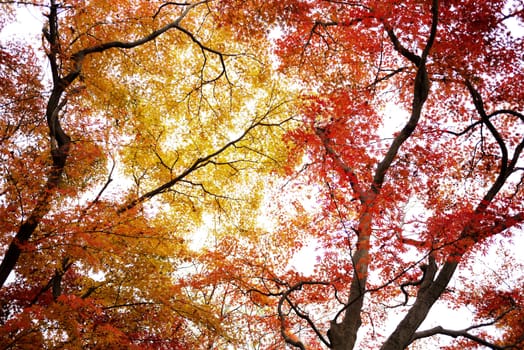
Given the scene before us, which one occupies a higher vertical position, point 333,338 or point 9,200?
point 9,200

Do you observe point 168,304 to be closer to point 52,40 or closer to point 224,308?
point 52,40

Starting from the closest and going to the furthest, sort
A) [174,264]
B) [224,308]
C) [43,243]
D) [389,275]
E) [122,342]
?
[43,243] → [122,342] → [389,275] → [174,264] → [224,308]

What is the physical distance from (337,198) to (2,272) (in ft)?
20.8

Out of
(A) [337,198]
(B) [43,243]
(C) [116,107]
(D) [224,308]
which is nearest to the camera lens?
(B) [43,243]

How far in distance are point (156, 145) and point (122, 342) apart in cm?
529

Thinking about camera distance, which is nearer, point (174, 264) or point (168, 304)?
point (168, 304)

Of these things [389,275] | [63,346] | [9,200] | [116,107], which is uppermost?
[116,107]

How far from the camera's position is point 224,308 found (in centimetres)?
1527

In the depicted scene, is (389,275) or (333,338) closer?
(333,338)

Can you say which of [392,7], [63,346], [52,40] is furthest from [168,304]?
[392,7]

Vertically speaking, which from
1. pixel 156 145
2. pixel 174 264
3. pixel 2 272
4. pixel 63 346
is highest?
pixel 156 145

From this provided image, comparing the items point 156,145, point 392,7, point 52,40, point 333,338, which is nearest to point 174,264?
point 156,145

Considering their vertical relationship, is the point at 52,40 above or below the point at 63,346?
above

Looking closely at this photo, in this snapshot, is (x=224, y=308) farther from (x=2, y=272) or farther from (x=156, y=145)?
(x=2, y=272)
